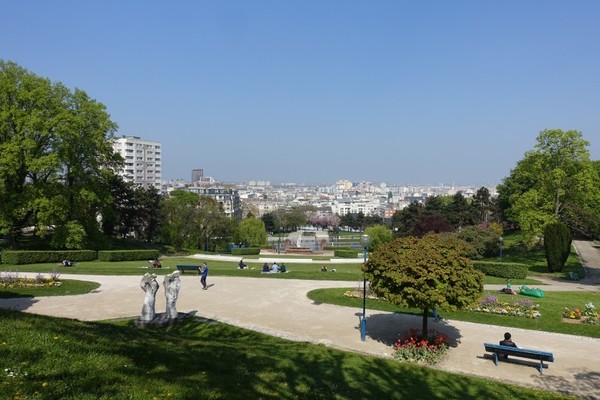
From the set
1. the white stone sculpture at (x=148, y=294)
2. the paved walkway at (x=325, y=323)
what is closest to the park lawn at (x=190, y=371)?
the paved walkway at (x=325, y=323)

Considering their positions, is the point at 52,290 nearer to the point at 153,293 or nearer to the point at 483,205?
the point at 153,293

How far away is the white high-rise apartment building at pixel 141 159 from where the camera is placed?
16088 cm

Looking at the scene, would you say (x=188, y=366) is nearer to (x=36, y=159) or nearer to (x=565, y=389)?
(x=565, y=389)

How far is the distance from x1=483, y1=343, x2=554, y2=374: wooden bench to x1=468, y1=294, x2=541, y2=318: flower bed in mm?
5866

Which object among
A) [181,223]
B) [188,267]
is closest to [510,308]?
[188,267]

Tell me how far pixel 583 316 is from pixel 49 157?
120 feet

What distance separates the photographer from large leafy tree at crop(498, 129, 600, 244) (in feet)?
115

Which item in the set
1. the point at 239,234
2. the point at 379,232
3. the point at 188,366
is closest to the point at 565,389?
the point at 188,366

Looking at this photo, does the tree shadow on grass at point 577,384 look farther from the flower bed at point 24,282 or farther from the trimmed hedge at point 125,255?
the trimmed hedge at point 125,255

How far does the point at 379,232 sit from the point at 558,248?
32576mm

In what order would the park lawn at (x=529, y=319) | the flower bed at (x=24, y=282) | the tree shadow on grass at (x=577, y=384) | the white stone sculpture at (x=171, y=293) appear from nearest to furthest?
the tree shadow on grass at (x=577, y=384) < the white stone sculpture at (x=171, y=293) < the park lawn at (x=529, y=319) < the flower bed at (x=24, y=282)

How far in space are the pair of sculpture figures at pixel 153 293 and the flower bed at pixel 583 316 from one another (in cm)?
1581

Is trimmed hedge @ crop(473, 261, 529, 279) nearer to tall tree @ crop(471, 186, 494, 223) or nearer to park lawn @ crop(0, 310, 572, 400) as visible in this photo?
park lawn @ crop(0, 310, 572, 400)

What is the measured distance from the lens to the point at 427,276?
12.9 metres
